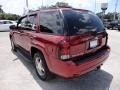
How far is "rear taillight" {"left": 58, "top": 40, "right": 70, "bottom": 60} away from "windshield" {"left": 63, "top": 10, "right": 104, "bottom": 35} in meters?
0.26

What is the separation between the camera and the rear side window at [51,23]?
3.47m

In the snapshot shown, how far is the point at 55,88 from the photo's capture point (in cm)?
393

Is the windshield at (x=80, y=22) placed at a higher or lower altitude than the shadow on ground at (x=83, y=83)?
higher

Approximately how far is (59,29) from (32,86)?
165cm

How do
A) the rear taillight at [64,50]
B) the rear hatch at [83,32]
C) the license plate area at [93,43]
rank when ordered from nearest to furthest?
the rear taillight at [64,50] < the rear hatch at [83,32] < the license plate area at [93,43]

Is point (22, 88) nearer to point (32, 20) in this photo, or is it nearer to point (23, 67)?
point (23, 67)

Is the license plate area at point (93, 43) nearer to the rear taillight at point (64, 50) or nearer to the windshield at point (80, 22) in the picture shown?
the windshield at point (80, 22)

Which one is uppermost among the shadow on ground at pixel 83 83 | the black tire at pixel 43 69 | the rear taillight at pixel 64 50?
the rear taillight at pixel 64 50

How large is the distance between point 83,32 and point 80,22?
27 cm

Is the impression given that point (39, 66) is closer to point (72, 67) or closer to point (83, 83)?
point (83, 83)

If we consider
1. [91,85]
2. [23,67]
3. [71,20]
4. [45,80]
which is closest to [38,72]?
[45,80]

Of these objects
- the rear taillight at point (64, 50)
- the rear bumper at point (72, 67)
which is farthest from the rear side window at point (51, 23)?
the rear bumper at point (72, 67)

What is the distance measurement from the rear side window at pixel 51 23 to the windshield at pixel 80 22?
169 millimetres

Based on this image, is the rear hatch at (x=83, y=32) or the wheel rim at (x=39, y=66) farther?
the wheel rim at (x=39, y=66)
